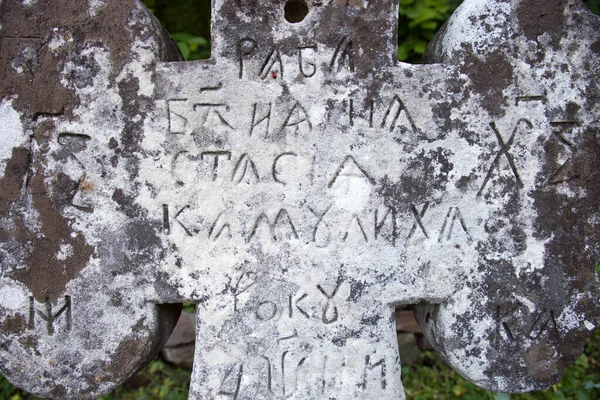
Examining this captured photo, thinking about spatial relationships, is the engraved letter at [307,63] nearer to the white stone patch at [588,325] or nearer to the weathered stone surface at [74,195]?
the weathered stone surface at [74,195]

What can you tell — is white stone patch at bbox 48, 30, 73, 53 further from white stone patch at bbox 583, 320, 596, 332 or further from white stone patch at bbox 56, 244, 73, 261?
white stone patch at bbox 583, 320, 596, 332

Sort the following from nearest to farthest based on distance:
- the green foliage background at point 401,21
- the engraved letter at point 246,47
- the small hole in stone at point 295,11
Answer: the engraved letter at point 246,47 → the small hole in stone at point 295,11 → the green foliage background at point 401,21

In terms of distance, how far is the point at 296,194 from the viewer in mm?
1766

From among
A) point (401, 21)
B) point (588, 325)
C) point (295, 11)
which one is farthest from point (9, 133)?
point (588, 325)

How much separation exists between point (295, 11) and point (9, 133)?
110 centimetres

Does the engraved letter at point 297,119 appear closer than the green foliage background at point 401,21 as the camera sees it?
Yes

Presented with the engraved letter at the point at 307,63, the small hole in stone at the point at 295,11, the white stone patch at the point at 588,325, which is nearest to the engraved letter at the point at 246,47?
the engraved letter at the point at 307,63

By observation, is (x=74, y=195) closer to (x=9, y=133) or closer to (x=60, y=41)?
(x=9, y=133)

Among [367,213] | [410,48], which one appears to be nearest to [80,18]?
[367,213]

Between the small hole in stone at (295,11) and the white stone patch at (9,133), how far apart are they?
102 cm

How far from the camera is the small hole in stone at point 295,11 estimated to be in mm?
1879

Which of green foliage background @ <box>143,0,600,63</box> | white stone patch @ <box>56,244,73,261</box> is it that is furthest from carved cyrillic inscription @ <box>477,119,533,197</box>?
white stone patch @ <box>56,244,73,261</box>

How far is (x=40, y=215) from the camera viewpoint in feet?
5.80

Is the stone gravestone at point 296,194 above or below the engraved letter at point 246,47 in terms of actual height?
below
